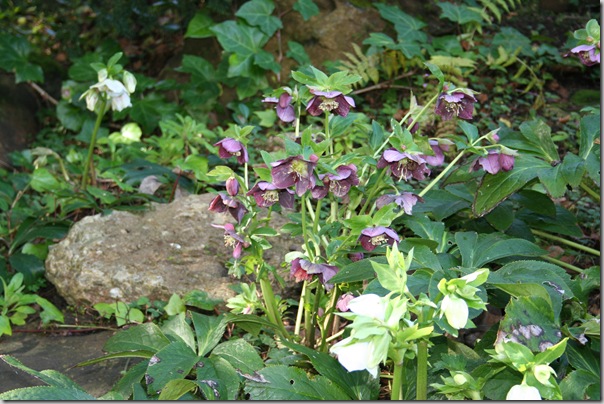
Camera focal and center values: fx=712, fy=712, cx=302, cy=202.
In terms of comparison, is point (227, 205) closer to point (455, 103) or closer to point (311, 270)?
point (311, 270)

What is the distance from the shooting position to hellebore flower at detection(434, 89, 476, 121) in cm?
208

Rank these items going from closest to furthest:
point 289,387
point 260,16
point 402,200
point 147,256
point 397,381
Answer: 1. point 397,381
2. point 289,387
3. point 402,200
4. point 147,256
5. point 260,16

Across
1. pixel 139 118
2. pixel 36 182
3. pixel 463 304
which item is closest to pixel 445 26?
pixel 139 118

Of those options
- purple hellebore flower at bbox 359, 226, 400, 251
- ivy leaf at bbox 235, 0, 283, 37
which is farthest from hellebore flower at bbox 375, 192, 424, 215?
ivy leaf at bbox 235, 0, 283, 37

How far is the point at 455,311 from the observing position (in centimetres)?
136

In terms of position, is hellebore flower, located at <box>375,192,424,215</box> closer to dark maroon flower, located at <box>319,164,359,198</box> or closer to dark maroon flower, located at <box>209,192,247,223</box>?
dark maroon flower, located at <box>319,164,359,198</box>

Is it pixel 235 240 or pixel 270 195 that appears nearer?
pixel 270 195

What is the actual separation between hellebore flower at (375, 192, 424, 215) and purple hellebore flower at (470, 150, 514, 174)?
0.75ft

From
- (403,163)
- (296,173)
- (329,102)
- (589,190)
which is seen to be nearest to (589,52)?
(589,190)

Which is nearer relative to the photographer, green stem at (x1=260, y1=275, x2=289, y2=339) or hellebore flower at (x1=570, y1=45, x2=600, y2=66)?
green stem at (x1=260, y1=275, x2=289, y2=339)

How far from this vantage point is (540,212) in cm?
243

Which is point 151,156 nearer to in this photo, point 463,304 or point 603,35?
point 603,35

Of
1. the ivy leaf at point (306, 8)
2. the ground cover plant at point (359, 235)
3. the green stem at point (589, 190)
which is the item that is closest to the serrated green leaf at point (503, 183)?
the ground cover plant at point (359, 235)

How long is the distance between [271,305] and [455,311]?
898 mm
